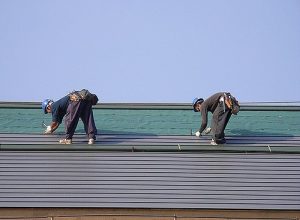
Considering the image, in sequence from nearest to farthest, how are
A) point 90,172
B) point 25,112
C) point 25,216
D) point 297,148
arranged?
point 25,216
point 90,172
point 297,148
point 25,112

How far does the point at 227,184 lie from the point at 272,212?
1.02 m

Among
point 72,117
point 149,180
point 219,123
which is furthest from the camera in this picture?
point 219,123

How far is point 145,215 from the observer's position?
12656 millimetres

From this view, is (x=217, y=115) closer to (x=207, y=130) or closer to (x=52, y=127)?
(x=207, y=130)

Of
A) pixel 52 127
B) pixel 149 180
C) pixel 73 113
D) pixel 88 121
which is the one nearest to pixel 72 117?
pixel 73 113

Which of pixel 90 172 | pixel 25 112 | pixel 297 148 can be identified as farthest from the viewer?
pixel 25 112

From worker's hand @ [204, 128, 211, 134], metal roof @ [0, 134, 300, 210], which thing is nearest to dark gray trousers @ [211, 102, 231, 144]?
metal roof @ [0, 134, 300, 210]

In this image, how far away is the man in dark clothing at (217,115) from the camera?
14812 mm

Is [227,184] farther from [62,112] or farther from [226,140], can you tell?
[62,112]

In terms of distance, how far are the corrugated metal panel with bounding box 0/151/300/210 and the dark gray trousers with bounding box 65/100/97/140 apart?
1.99ft

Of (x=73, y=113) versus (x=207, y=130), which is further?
(x=207, y=130)

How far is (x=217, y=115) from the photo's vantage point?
15016 millimetres

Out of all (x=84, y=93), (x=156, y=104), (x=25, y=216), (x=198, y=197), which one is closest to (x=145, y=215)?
(x=198, y=197)

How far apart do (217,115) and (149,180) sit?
99.0 inches
